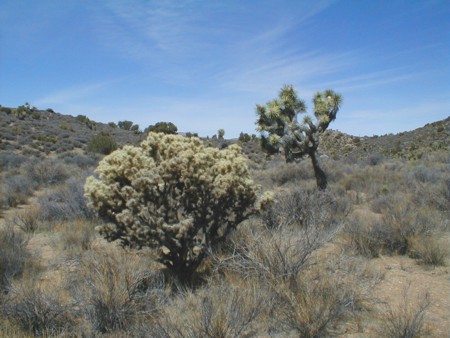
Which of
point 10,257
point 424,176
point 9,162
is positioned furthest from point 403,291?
point 9,162

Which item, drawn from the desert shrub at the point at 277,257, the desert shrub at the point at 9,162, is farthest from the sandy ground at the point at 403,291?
the desert shrub at the point at 9,162

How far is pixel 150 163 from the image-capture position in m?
5.59

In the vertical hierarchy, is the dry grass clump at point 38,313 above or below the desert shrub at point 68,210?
below

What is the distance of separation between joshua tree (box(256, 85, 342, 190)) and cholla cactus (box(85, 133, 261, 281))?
9.03 meters

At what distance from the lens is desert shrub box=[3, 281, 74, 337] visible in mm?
4085

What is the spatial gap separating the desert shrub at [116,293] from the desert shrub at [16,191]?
8.80 metres

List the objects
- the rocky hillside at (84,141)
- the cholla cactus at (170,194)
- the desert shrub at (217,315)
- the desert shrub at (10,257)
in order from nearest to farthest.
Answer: the desert shrub at (217,315) < the cholla cactus at (170,194) < the desert shrub at (10,257) < the rocky hillside at (84,141)

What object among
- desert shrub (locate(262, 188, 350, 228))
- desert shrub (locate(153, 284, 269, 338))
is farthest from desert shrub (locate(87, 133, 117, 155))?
desert shrub (locate(153, 284, 269, 338))

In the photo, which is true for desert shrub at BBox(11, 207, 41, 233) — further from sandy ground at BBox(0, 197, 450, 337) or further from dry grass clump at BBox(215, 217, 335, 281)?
dry grass clump at BBox(215, 217, 335, 281)

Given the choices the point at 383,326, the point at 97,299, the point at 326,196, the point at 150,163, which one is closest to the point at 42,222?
the point at 150,163

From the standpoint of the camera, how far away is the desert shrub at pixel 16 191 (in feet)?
40.8

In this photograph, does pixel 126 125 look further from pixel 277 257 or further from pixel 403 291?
pixel 403 291

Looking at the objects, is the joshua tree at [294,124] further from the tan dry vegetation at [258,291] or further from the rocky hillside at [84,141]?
the rocky hillside at [84,141]

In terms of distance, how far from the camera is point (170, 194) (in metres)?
5.95
